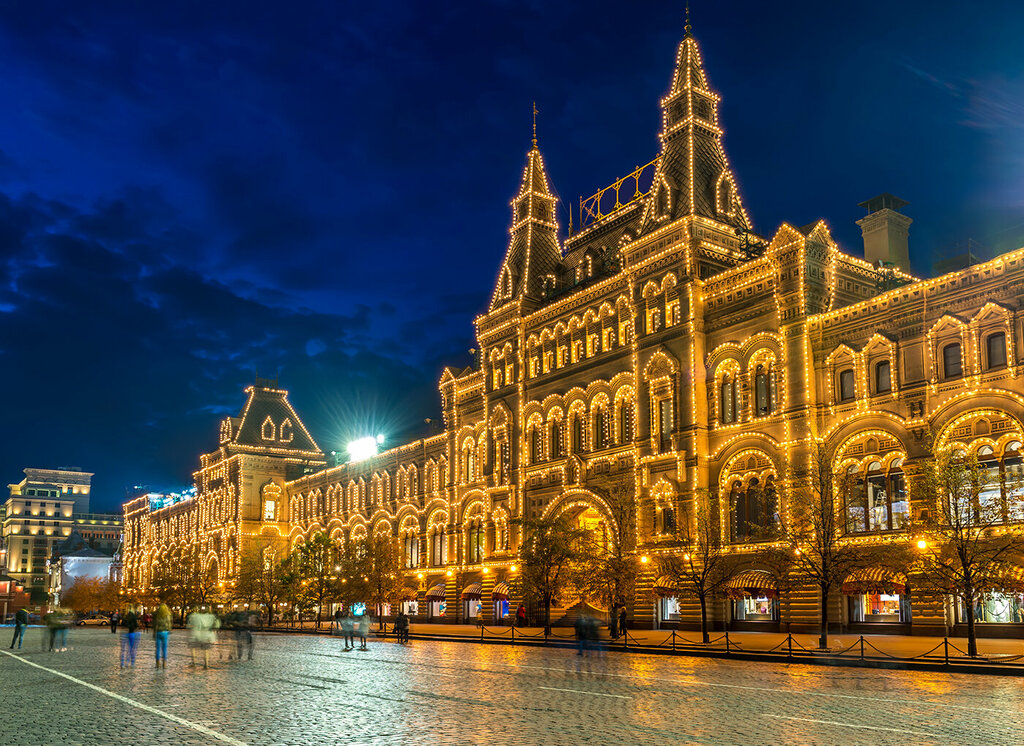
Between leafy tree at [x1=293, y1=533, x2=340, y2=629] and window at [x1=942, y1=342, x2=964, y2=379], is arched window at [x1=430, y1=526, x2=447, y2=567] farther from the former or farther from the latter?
window at [x1=942, y1=342, x2=964, y2=379]

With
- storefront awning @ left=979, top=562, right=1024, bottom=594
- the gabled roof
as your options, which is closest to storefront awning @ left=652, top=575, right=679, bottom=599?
storefront awning @ left=979, top=562, right=1024, bottom=594

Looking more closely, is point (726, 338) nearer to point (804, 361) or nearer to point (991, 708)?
point (804, 361)

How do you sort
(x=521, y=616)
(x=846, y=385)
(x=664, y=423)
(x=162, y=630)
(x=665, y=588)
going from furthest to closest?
(x=521, y=616) < (x=664, y=423) < (x=665, y=588) < (x=846, y=385) < (x=162, y=630)

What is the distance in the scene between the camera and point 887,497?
40219 mm

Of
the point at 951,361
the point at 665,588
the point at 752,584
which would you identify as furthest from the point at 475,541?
the point at 951,361

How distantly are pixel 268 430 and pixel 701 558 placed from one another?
70613 millimetres

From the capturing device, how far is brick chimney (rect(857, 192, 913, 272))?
49.2 m

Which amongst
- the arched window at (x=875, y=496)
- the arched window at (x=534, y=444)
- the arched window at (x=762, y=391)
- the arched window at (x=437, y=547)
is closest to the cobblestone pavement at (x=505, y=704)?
the arched window at (x=875, y=496)

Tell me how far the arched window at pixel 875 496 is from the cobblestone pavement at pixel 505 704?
40.9 ft

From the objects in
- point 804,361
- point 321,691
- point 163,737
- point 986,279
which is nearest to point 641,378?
point 804,361

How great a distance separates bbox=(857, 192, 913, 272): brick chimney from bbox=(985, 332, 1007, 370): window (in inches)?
465

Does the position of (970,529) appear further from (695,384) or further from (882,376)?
(695,384)

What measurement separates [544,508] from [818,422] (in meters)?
19.8

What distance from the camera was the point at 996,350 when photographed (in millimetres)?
37281
